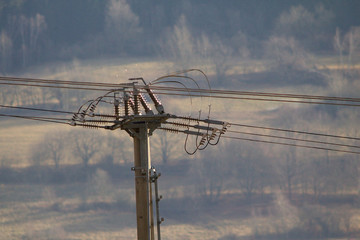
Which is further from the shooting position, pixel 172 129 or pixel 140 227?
pixel 172 129

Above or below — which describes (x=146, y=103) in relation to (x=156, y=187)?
above

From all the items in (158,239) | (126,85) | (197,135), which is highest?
(126,85)

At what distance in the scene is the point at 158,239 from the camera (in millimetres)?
53594

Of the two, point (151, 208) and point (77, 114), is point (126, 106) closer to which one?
point (77, 114)

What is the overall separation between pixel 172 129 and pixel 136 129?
16.8 ft

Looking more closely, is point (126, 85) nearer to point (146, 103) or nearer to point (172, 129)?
point (146, 103)

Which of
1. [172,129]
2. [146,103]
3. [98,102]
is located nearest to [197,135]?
[172,129]

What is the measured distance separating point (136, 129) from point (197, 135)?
6.41 metres

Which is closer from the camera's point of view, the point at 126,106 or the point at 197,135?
the point at 126,106

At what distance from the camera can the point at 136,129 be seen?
173 ft

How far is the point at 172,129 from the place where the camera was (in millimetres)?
56812

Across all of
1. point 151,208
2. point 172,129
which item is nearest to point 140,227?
point 151,208

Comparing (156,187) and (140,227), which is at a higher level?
(156,187)

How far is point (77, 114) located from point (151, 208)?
10.7m
